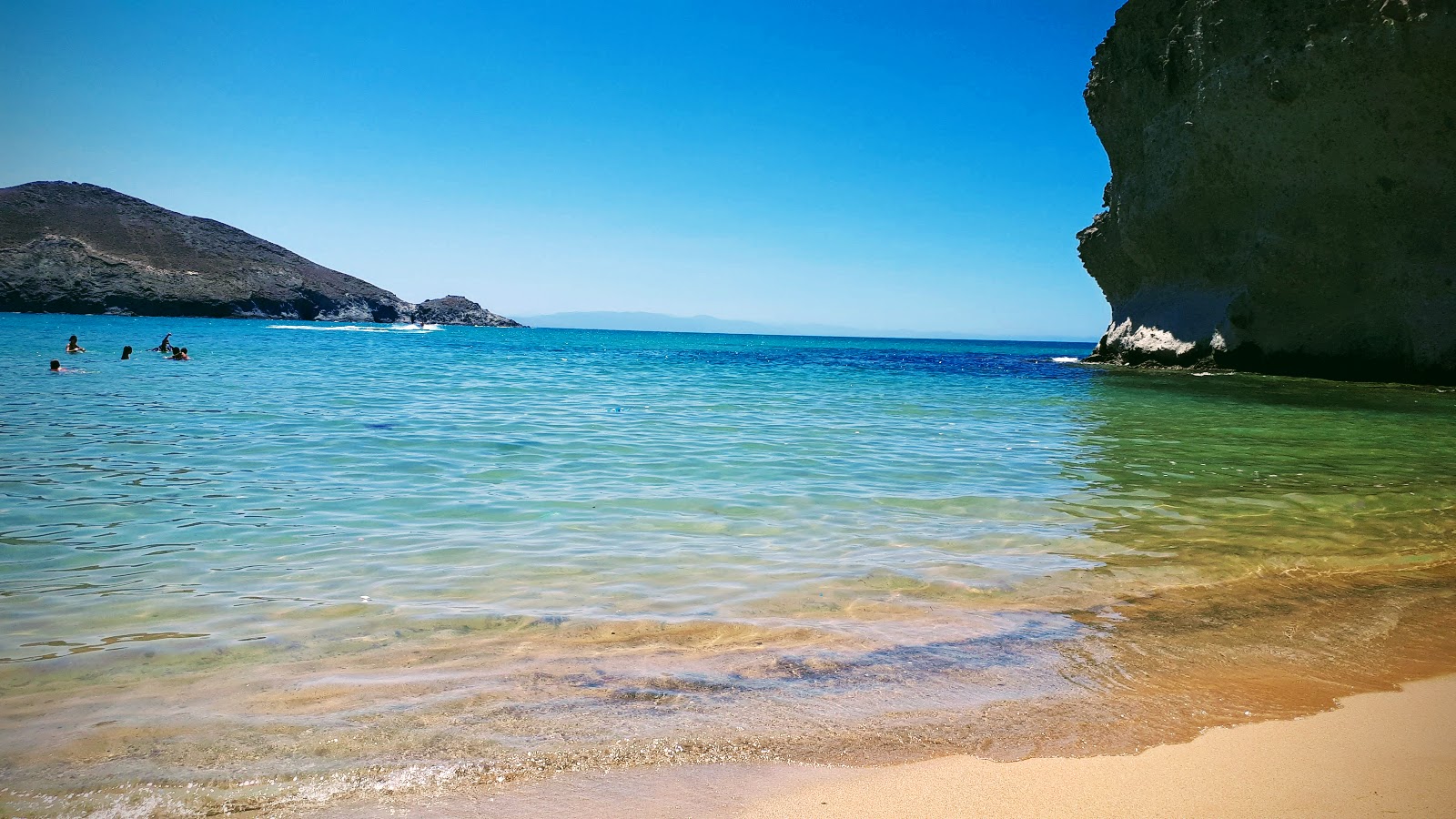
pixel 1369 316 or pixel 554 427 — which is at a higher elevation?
pixel 1369 316

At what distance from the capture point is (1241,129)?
27531 millimetres

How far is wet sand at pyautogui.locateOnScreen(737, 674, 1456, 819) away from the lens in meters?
2.43

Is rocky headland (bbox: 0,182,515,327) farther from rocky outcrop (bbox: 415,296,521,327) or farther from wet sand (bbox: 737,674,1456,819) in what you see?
wet sand (bbox: 737,674,1456,819)

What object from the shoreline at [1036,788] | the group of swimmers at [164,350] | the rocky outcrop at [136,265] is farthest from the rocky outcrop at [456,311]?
the shoreline at [1036,788]

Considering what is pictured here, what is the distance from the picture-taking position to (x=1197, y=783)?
2602mm

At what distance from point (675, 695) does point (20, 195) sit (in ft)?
415

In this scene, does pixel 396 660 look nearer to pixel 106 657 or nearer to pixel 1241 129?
pixel 106 657

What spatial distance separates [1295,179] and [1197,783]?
3118cm

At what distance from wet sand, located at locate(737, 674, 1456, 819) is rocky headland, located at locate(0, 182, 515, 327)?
360ft

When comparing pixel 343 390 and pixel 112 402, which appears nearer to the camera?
pixel 112 402

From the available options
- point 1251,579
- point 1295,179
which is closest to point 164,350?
point 1251,579

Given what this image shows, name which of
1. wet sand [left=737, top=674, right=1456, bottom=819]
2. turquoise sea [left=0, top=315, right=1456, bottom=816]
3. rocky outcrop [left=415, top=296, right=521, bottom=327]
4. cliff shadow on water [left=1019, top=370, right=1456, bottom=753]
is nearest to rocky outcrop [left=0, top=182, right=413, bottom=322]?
rocky outcrop [left=415, top=296, right=521, bottom=327]

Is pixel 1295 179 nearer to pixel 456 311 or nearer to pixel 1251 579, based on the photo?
pixel 1251 579

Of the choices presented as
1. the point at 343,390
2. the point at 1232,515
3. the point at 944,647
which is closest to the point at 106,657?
the point at 944,647
